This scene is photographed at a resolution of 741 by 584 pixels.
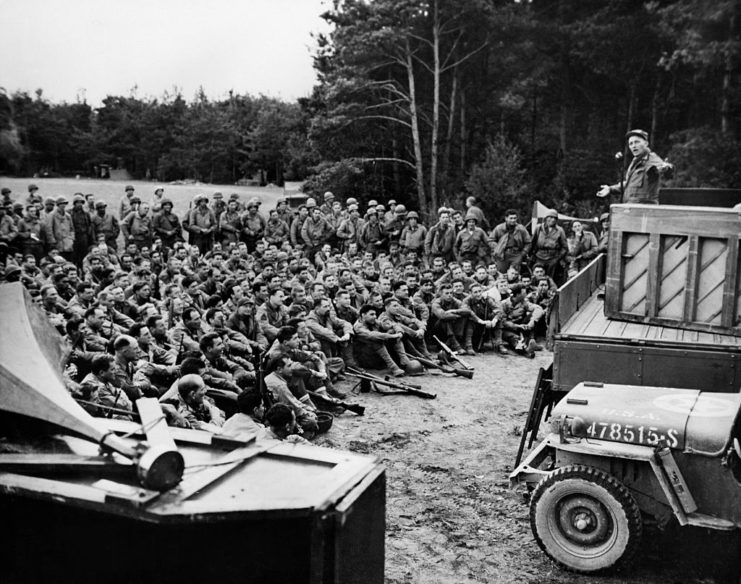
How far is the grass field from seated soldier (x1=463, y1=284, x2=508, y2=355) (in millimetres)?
13178

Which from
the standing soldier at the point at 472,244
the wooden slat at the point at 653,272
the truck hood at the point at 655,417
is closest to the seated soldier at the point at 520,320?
the standing soldier at the point at 472,244

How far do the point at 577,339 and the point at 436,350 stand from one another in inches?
247

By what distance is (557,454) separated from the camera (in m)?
6.20

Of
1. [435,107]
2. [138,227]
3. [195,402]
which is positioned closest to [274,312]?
[195,402]

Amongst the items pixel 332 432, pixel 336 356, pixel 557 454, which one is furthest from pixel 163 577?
pixel 336 356

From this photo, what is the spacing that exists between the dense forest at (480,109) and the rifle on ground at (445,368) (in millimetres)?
12569

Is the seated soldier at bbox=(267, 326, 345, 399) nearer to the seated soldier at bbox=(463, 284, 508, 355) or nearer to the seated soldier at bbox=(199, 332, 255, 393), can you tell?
the seated soldier at bbox=(199, 332, 255, 393)

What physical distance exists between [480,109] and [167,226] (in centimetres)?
1696

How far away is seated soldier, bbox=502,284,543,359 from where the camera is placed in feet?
47.3

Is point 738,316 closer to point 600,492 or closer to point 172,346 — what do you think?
point 600,492

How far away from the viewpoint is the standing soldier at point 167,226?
16938mm

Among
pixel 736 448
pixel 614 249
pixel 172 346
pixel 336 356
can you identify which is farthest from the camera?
pixel 336 356

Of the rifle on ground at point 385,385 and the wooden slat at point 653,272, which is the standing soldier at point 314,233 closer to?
Result: the rifle on ground at point 385,385

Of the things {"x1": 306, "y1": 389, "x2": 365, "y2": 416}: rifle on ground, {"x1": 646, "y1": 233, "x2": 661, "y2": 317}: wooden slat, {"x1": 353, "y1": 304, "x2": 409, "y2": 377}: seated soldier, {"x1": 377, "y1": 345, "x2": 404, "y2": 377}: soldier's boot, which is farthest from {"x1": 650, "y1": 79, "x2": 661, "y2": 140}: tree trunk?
{"x1": 306, "y1": 389, "x2": 365, "y2": 416}: rifle on ground
